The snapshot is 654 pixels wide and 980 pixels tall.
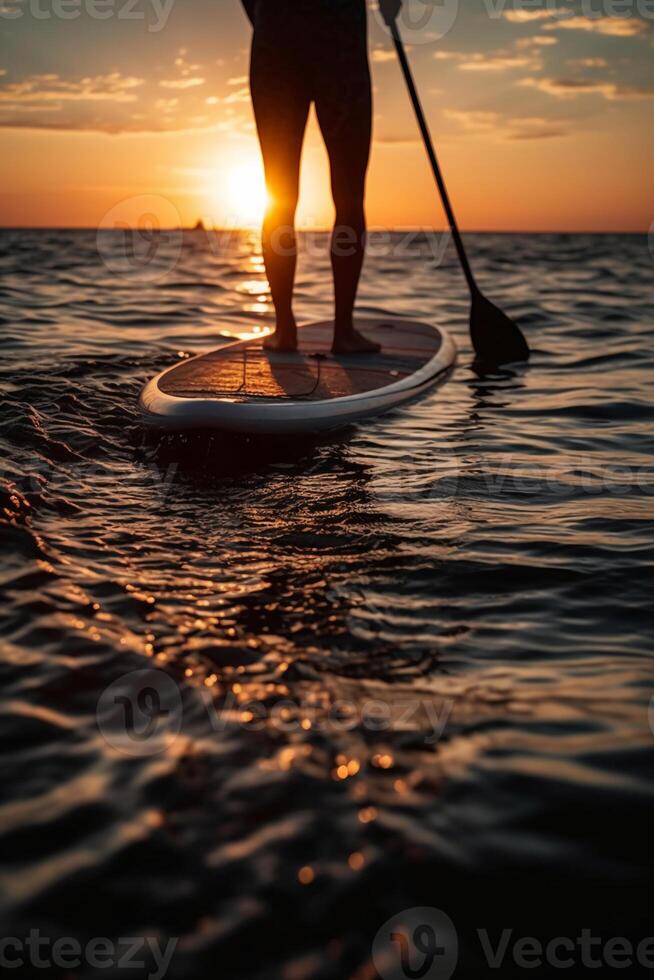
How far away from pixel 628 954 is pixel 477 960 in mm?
257

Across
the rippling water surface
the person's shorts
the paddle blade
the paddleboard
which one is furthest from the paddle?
the rippling water surface

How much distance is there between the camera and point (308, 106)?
5062mm

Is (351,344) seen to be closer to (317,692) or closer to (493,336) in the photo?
(493,336)

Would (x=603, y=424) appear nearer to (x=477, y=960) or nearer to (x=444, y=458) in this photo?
(x=444, y=458)

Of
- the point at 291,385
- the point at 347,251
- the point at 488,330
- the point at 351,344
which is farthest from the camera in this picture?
the point at 488,330

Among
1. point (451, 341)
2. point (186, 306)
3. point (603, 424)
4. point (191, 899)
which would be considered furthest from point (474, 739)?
point (186, 306)

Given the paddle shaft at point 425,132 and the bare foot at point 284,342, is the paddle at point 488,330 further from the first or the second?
the bare foot at point 284,342

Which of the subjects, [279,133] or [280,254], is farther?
[280,254]

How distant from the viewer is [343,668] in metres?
2.25

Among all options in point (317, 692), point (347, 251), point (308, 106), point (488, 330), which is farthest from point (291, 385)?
point (488, 330)

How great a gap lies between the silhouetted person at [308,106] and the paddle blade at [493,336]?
7.50 ft

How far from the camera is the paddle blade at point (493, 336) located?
7.41 metres

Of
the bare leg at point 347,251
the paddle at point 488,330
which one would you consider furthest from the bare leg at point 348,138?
the paddle at point 488,330

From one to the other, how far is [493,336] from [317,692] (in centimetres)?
583
